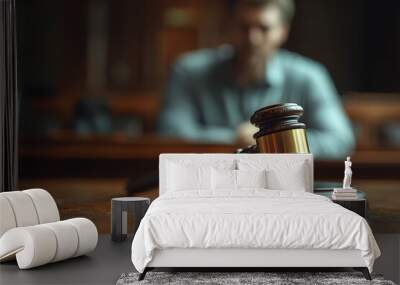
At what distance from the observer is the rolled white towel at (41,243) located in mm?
5469

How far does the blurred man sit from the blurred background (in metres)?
0.12

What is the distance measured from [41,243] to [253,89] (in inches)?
146

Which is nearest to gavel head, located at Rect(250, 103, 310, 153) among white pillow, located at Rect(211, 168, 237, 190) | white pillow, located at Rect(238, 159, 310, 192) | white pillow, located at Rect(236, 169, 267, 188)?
white pillow, located at Rect(238, 159, 310, 192)

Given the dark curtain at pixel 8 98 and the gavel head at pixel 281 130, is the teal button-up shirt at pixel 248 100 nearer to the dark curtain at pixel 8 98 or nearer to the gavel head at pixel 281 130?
the gavel head at pixel 281 130

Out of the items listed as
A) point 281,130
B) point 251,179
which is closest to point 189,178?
point 251,179

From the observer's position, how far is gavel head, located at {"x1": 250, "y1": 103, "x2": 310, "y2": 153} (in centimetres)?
709

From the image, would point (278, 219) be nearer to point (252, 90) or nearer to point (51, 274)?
point (51, 274)

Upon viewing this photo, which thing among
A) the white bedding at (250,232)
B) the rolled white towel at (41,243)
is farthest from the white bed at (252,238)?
the rolled white towel at (41,243)

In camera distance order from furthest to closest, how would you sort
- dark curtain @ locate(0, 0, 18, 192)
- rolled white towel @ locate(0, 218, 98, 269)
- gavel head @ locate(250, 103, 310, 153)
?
dark curtain @ locate(0, 0, 18, 192) → gavel head @ locate(250, 103, 310, 153) → rolled white towel @ locate(0, 218, 98, 269)

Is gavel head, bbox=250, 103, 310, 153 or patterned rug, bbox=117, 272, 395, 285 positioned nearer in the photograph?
patterned rug, bbox=117, 272, 395, 285

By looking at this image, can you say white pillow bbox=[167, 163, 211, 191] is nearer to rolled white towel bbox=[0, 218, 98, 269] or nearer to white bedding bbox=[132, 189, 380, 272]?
rolled white towel bbox=[0, 218, 98, 269]

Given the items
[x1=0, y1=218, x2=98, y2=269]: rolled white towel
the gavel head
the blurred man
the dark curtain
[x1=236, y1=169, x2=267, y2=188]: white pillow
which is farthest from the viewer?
the blurred man

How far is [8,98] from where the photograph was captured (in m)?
7.79

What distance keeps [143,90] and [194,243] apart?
3.62 m
